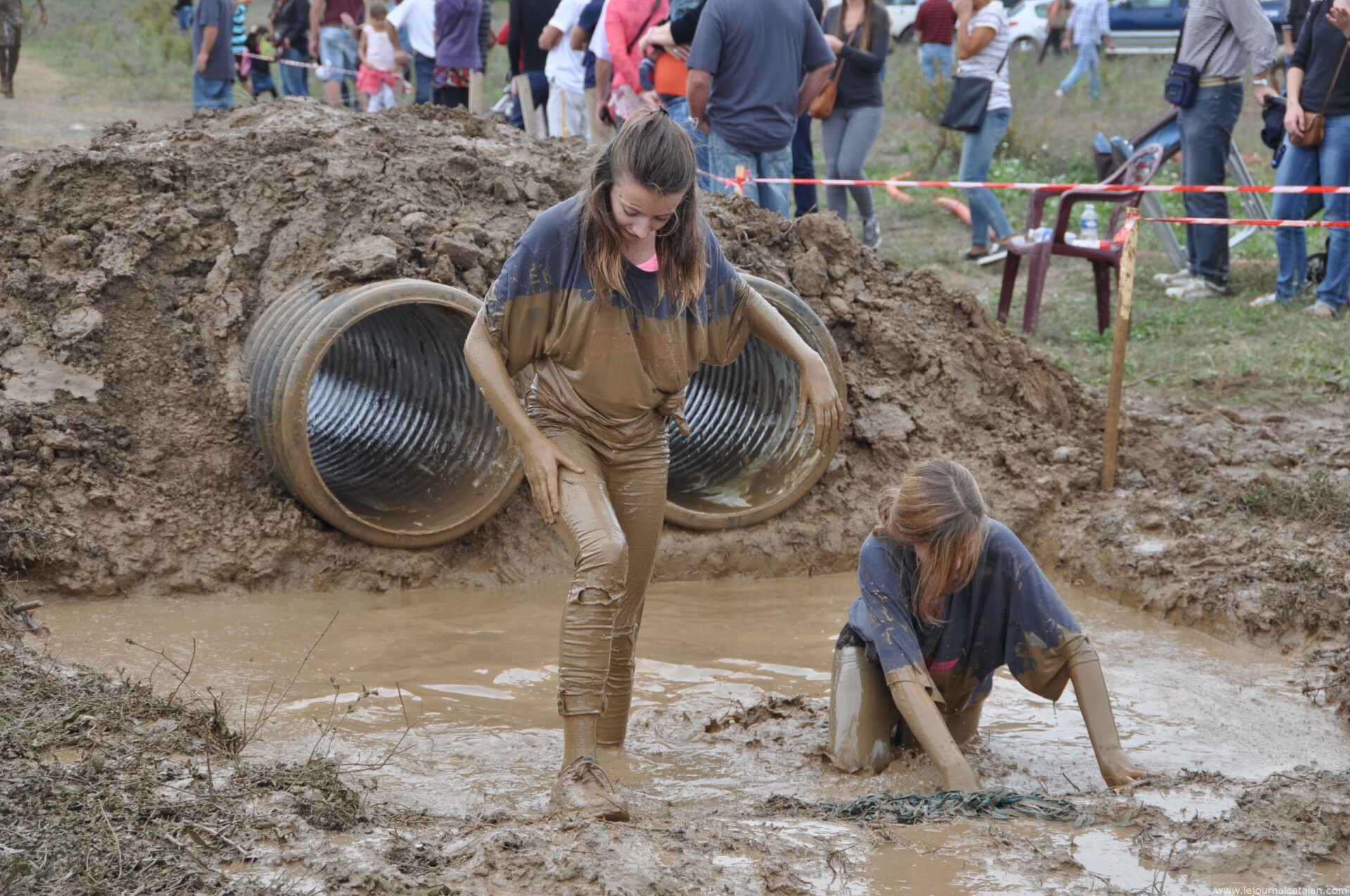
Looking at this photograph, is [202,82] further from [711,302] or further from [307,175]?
[711,302]

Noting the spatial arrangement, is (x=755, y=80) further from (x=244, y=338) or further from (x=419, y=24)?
(x=419, y=24)

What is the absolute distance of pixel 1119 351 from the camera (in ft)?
21.9

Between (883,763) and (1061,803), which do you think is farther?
(883,763)

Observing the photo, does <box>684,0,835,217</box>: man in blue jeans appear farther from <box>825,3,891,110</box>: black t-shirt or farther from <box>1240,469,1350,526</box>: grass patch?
<box>1240,469,1350,526</box>: grass patch

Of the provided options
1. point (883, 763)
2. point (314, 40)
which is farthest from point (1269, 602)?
point (314, 40)

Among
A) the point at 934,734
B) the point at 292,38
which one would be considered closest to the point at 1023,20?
the point at 292,38

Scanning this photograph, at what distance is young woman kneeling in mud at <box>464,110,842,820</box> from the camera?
139 inches

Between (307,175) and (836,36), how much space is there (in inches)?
196

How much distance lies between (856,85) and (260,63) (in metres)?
8.27

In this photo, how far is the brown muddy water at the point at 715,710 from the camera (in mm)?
3316

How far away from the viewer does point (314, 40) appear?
14.8 m

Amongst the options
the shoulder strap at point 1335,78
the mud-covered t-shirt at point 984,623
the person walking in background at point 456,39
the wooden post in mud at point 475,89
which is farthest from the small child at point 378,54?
the mud-covered t-shirt at point 984,623

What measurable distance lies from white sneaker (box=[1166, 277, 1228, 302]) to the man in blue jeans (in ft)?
11.5

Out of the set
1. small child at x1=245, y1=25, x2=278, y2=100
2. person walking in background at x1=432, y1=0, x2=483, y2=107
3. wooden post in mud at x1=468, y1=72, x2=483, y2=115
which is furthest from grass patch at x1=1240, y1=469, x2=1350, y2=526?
small child at x1=245, y1=25, x2=278, y2=100
